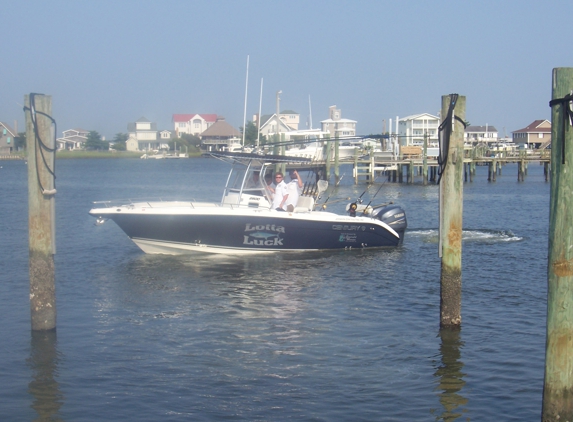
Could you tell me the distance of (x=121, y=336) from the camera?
11.7m

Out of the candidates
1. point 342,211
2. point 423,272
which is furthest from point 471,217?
point 423,272

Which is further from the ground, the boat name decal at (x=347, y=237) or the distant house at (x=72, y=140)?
the distant house at (x=72, y=140)

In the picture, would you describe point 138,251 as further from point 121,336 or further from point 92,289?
point 121,336

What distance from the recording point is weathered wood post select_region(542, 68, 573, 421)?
277 inches

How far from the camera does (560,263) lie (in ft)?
23.7

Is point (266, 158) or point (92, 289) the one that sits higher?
point (266, 158)

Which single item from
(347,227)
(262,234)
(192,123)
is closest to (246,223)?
(262,234)

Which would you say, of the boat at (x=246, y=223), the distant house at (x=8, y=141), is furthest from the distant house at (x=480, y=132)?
the boat at (x=246, y=223)

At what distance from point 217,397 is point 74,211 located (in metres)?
25.9

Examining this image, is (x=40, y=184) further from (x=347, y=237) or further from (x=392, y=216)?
(x=392, y=216)

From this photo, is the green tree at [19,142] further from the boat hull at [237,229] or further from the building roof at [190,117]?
the boat hull at [237,229]

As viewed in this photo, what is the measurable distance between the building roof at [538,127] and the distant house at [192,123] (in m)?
67.6

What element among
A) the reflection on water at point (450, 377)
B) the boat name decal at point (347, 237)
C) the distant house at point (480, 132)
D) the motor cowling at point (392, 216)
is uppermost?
the distant house at point (480, 132)

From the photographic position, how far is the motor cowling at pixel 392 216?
65.7 feet
